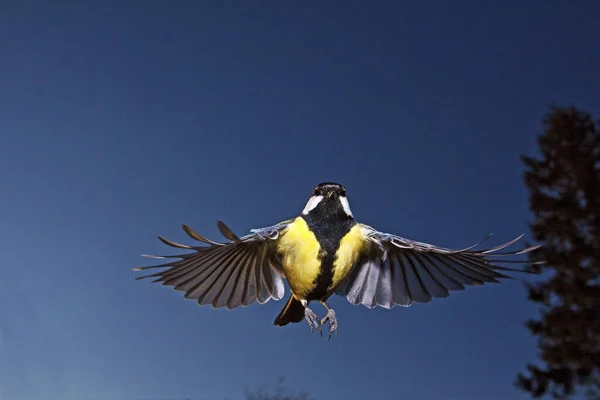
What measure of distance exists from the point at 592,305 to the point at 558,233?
1340 millimetres

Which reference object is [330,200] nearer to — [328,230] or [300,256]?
[328,230]

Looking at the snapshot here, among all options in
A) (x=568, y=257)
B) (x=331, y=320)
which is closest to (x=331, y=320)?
(x=331, y=320)

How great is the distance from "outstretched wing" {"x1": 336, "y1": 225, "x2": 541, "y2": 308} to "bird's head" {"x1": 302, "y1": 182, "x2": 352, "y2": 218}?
625 millimetres

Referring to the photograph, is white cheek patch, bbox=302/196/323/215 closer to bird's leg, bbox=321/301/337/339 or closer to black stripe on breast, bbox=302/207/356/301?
black stripe on breast, bbox=302/207/356/301

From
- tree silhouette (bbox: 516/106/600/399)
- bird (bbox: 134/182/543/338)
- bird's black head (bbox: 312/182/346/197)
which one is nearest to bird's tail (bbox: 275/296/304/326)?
bird (bbox: 134/182/543/338)

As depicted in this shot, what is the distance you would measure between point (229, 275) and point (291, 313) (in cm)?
34

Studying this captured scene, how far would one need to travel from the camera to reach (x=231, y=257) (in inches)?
104

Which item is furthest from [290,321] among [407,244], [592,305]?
[592,305]

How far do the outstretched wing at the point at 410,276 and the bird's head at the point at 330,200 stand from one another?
2.05ft

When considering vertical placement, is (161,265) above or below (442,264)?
below

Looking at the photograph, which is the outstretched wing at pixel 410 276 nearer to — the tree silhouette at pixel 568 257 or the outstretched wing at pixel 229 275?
the outstretched wing at pixel 229 275

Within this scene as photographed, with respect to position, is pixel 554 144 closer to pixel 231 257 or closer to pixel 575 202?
pixel 575 202

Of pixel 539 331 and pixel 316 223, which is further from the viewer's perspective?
pixel 539 331

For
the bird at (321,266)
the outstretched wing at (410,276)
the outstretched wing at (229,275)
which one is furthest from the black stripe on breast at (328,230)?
the outstretched wing at (410,276)
